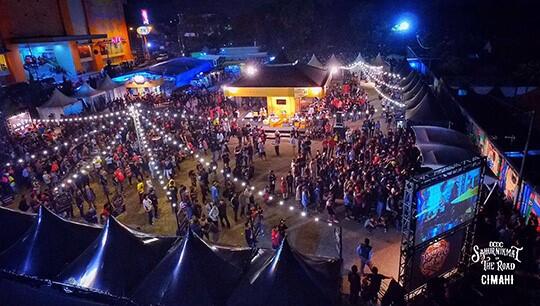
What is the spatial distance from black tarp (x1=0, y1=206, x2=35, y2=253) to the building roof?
13536 millimetres

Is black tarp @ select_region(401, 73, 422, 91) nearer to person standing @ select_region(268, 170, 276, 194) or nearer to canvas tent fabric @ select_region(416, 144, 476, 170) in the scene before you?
canvas tent fabric @ select_region(416, 144, 476, 170)

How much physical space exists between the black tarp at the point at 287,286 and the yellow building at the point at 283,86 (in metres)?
14.4

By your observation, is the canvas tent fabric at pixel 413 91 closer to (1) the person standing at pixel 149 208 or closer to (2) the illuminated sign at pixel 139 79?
(1) the person standing at pixel 149 208

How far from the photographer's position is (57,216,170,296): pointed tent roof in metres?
8.20

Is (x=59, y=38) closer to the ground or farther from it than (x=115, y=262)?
farther from it

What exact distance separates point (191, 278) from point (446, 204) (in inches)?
224

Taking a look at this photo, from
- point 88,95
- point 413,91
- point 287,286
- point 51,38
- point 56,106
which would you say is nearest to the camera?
point 287,286

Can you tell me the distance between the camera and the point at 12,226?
10914 mm

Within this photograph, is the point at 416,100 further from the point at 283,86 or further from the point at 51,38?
the point at 51,38

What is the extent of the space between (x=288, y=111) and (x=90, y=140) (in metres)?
11.0

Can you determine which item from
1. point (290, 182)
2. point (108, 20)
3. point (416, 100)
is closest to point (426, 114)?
point (416, 100)

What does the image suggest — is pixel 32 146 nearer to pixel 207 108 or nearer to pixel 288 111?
pixel 207 108

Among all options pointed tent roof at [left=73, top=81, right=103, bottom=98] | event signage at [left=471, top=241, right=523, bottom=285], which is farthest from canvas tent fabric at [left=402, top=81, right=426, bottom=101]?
pointed tent roof at [left=73, top=81, right=103, bottom=98]

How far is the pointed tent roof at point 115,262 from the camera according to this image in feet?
26.9
